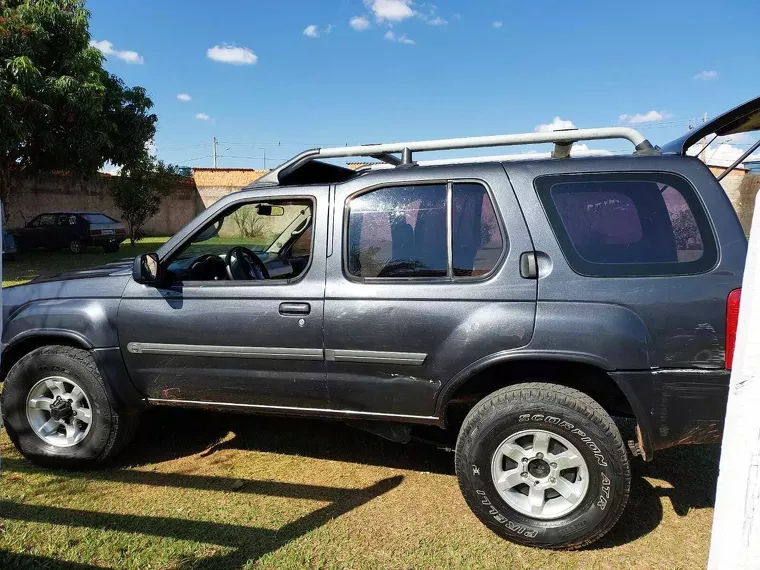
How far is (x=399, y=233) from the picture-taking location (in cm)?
298

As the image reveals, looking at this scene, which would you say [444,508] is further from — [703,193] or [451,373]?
[703,193]

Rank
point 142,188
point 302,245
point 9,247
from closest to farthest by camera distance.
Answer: point 302,245 < point 9,247 < point 142,188

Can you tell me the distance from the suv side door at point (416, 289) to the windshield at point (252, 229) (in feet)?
1.53

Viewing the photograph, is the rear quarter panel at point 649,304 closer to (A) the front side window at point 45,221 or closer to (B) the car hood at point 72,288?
(B) the car hood at point 72,288

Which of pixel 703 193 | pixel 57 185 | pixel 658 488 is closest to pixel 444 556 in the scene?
pixel 658 488

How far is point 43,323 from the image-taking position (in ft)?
10.9

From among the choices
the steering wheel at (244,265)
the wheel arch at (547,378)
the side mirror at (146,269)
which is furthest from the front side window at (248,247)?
the wheel arch at (547,378)

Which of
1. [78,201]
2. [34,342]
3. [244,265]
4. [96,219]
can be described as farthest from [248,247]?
[78,201]

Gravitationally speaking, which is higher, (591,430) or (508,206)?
(508,206)

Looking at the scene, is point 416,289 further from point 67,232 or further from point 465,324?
point 67,232

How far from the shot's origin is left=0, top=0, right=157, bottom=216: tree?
41.0 feet

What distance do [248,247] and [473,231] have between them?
175 centimetres

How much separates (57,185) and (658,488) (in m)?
26.4

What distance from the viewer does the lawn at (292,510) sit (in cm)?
264
